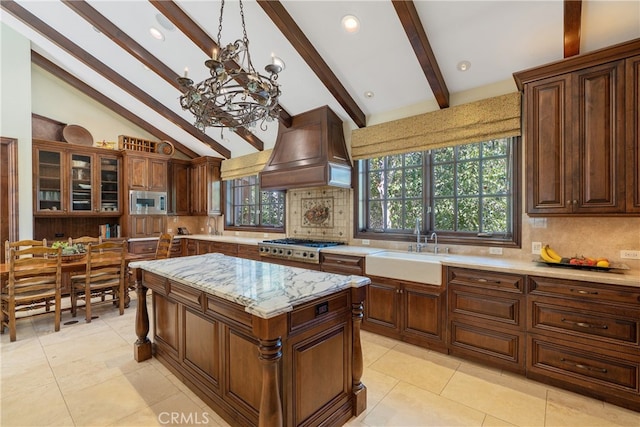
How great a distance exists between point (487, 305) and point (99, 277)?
454 centimetres

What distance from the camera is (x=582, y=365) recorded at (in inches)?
87.3

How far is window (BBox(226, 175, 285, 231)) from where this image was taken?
5559mm

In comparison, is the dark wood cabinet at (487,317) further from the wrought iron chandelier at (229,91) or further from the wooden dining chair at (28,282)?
the wooden dining chair at (28,282)

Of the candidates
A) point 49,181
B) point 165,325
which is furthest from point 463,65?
point 49,181

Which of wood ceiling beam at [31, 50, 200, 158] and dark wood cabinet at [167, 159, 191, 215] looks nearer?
wood ceiling beam at [31, 50, 200, 158]

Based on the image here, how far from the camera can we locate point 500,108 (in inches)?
116

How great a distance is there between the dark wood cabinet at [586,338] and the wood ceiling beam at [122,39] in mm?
4671

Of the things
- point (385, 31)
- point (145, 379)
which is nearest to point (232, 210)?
point (145, 379)

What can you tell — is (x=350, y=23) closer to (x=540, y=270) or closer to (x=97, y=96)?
(x=540, y=270)

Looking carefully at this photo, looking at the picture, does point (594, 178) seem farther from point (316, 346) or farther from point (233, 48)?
point (233, 48)

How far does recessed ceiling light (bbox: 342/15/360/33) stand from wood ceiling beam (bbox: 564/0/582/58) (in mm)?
1648

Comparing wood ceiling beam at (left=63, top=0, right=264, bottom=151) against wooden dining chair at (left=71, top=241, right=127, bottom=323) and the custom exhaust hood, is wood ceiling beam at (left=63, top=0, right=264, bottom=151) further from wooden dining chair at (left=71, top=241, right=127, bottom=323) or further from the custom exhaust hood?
wooden dining chair at (left=71, top=241, right=127, bottom=323)

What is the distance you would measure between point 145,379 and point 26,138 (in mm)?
4563

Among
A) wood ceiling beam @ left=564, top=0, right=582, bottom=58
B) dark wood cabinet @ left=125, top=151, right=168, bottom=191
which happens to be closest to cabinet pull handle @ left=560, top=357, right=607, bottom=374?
wood ceiling beam @ left=564, top=0, right=582, bottom=58
